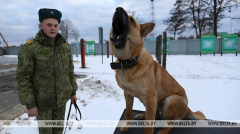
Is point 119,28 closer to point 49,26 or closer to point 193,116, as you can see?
point 49,26

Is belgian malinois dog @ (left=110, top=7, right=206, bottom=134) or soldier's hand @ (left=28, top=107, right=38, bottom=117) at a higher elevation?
belgian malinois dog @ (left=110, top=7, right=206, bottom=134)

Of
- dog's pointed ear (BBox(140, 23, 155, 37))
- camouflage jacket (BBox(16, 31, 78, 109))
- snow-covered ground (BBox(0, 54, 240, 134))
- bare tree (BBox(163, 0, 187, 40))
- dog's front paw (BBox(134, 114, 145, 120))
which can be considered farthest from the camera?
bare tree (BBox(163, 0, 187, 40))

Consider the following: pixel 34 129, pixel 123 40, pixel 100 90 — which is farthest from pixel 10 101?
pixel 123 40

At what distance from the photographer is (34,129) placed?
2465 millimetres

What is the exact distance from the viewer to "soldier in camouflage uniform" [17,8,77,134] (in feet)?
4.84

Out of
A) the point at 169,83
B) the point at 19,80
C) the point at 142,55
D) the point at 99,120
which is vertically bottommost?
the point at 99,120

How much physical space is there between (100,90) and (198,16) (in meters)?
22.2

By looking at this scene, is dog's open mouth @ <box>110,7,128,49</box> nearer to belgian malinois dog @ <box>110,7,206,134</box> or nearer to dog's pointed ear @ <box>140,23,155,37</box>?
belgian malinois dog @ <box>110,7,206,134</box>

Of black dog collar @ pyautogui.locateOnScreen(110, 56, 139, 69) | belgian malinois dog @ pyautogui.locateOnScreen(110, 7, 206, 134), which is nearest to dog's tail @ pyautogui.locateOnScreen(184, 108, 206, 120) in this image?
belgian malinois dog @ pyautogui.locateOnScreen(110, 7, 206, 134)

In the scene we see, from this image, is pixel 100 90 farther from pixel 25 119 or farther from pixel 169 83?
pixel 169 83

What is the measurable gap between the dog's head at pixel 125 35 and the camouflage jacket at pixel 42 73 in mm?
696

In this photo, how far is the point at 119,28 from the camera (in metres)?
1.61

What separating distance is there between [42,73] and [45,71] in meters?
0.04

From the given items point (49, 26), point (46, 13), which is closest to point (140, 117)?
point (49, 26)
